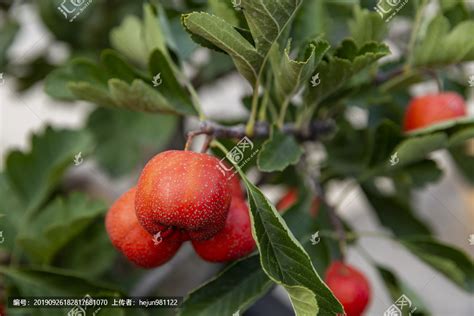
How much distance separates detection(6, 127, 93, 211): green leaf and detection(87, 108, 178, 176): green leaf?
0.77ft

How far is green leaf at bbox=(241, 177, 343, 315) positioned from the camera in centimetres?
47

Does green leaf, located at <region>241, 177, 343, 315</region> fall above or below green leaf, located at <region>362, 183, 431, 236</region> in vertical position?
above

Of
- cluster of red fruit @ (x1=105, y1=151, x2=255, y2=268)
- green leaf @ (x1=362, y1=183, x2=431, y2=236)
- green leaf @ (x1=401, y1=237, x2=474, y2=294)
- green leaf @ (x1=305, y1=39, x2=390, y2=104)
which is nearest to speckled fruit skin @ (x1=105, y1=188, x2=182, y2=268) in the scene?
cluster of red fruit @ (x1=105, y1=151, x2=255, y2=268)

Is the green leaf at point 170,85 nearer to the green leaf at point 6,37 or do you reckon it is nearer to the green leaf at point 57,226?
the green leaf at point 57,226

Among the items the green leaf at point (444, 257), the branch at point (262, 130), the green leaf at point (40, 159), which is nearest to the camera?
the branch at point (262, 130)

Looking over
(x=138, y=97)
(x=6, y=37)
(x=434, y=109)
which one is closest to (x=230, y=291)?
(x=138, y=97)

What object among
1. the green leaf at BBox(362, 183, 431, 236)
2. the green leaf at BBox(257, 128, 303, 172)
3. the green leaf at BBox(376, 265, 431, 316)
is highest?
the green leaf at BBox(257, 128, 303, 172)

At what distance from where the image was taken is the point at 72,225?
2.37 feet

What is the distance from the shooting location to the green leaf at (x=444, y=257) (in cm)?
68

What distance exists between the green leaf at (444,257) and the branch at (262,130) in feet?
0.53

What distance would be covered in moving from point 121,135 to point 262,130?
502 mm

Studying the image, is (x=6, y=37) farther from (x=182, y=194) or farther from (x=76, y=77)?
(x=182, y=194)

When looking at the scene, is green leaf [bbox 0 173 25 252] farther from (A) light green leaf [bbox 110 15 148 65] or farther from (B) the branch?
(B) the branch

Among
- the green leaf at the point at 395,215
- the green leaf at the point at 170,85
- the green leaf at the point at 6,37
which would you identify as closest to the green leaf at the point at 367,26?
the green leaf at the point at 170,85
